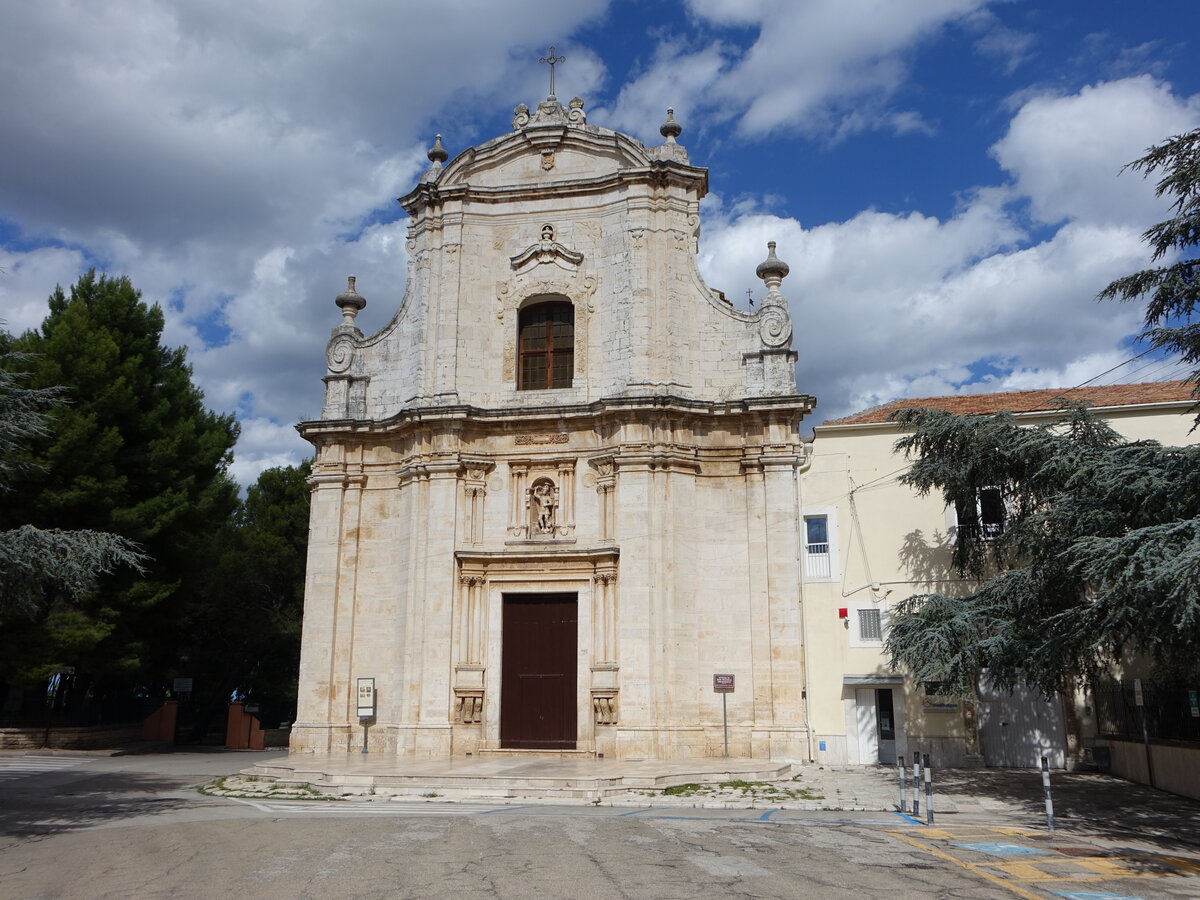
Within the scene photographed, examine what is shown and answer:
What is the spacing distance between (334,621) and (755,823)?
38.8 ft

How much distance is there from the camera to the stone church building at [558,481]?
1966cm

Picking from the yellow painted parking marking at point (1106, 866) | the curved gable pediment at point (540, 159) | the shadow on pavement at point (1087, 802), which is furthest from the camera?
the curved gable pediment at point (540, 159)

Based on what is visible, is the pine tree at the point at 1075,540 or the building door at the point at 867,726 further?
the building door at the point at 867,726

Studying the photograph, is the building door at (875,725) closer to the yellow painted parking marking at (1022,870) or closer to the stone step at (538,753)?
the stone step at (538,753)

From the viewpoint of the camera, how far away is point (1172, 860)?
10047mm

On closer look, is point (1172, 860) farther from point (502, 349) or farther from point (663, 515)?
point (502, 349)

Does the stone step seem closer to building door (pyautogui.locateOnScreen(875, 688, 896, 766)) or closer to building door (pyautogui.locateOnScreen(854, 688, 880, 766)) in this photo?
building door (pyautogui.locateOnScreen(854, 688, 880, 766))

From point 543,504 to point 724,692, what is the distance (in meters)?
5.55

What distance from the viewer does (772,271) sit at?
21594 millimetres

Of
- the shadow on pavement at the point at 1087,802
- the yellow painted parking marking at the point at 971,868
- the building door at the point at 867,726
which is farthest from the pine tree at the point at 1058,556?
the yellow painted parking marking at the point at 971,868

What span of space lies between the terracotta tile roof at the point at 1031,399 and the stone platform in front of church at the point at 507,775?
322 inches

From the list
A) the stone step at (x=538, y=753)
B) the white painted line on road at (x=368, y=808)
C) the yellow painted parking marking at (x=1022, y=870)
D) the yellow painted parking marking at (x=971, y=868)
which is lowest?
the yellow painted parking marking at (x=1022, y=870)

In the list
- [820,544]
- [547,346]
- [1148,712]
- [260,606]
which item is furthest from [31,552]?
[260,606]

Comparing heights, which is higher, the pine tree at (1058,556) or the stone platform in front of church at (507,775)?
the pine tree at (1058,556)
